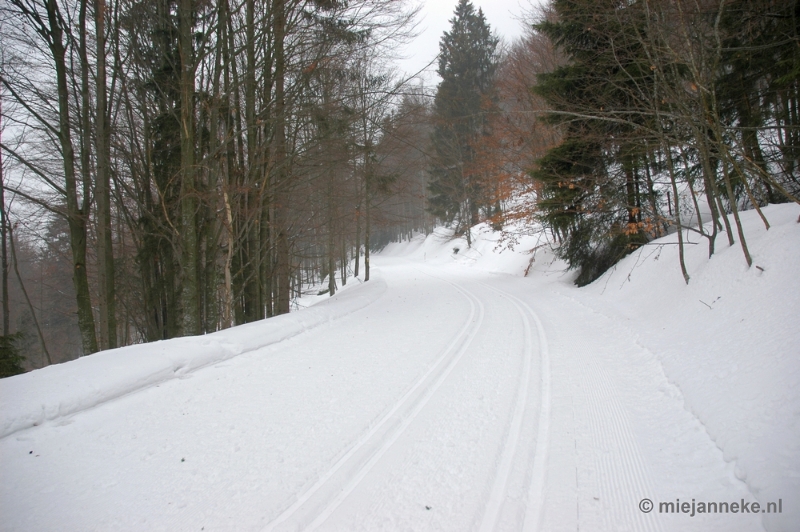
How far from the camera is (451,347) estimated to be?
6.01 metres

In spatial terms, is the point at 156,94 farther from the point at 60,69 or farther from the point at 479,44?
the point at 479,44

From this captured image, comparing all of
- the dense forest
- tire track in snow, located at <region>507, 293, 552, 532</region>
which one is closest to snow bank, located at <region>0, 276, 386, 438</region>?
the dense forest

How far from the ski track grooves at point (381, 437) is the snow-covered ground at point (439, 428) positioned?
0.02 m

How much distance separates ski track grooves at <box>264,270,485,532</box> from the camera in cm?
241

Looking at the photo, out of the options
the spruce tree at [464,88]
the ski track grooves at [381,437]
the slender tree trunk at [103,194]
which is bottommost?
the ski track grooves at [381,437]

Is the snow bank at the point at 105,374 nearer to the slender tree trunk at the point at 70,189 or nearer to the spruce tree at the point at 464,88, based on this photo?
the slender tree trunk at the point at 70,189

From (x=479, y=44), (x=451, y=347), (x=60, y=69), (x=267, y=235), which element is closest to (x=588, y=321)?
(x=451, y=347)

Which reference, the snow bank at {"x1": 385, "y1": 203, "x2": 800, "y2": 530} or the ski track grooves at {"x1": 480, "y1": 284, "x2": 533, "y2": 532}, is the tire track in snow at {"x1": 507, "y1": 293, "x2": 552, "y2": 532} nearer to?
the ski track grooves at {"x1": 480, "y1": 284, "x2": 533, "y2": 532}

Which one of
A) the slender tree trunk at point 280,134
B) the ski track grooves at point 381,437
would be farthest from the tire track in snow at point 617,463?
the slender tree trunk at point 280,134

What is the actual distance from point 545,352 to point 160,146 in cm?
1113

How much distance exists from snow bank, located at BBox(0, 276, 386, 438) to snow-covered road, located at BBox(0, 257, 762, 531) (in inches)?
6.7

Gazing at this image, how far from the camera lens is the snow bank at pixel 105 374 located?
358cm

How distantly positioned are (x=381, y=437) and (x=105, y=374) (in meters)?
3.54

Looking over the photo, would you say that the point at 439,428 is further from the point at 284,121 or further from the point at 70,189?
the point at 70,189
